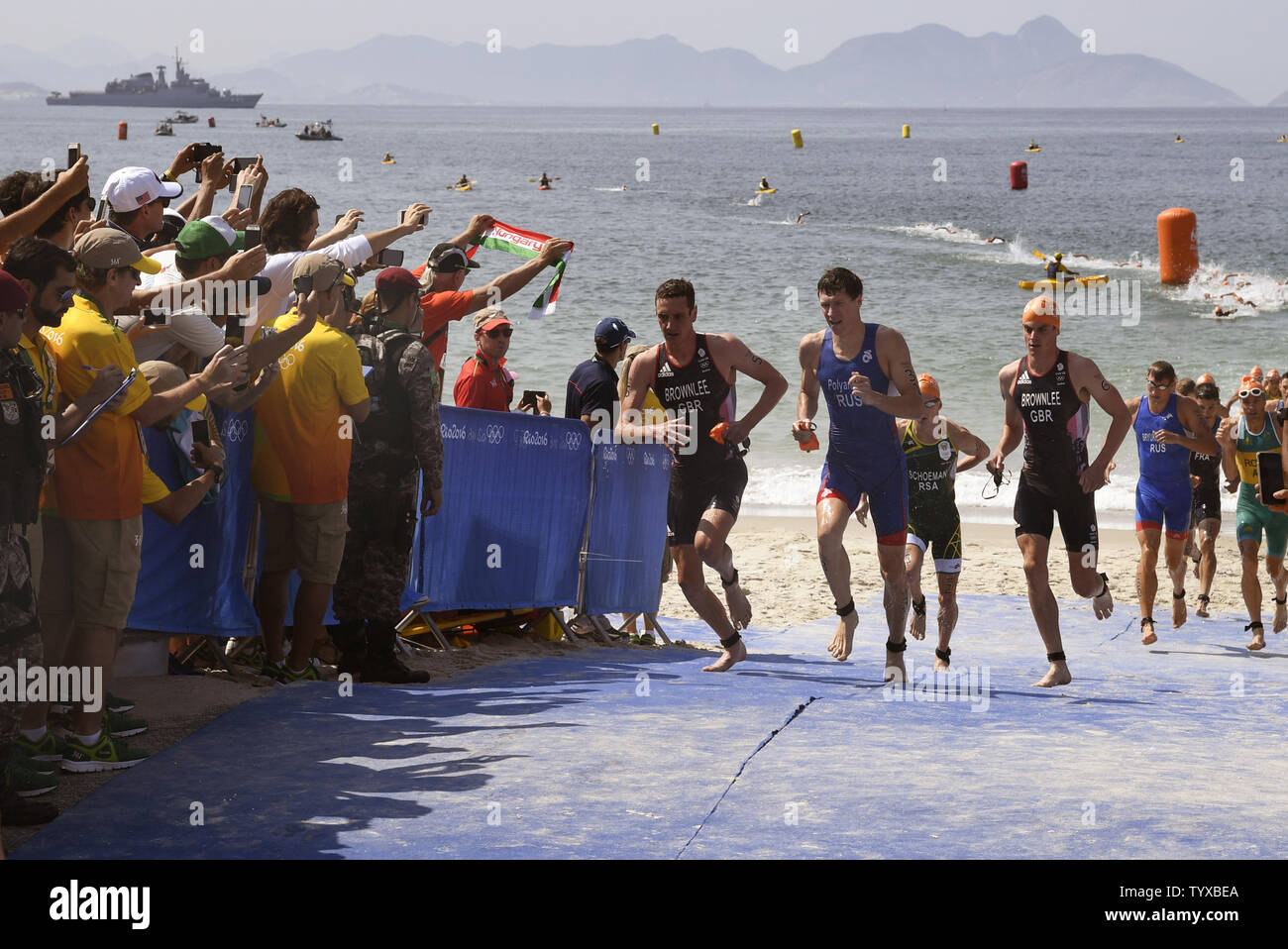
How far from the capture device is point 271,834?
445cm

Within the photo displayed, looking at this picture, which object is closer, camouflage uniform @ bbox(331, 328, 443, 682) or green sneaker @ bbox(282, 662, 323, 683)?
green sneaker @ bbox(282, 662, 323, 683)

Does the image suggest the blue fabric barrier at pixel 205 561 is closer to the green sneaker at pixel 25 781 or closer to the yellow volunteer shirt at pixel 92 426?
the yellow volunteer shirt at pixel 92 426

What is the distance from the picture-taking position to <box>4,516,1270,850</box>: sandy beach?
5797 mm

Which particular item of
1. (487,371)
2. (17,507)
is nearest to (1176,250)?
(487,371)

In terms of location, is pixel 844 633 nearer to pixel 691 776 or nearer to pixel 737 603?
pixel 737 603

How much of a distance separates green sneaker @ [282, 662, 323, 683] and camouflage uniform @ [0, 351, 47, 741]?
2151mm

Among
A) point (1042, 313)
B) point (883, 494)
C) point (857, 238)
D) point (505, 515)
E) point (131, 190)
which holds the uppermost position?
point (857, 238)

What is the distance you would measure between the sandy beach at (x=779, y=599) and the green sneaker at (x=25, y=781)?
0.17 feet

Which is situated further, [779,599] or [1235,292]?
[1235,292]

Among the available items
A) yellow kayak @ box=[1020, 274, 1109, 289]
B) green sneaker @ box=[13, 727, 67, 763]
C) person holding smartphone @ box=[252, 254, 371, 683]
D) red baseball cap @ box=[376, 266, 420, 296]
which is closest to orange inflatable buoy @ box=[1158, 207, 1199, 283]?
yellow kayak @ box=[1020, 274, 1109, 289]

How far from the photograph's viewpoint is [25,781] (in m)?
4.67

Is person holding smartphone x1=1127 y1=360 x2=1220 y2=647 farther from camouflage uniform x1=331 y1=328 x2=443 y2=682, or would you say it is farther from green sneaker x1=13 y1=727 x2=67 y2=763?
green sneaker x1=13 y1=727 x2=67 y2=763

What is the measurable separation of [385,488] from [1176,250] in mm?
43694
